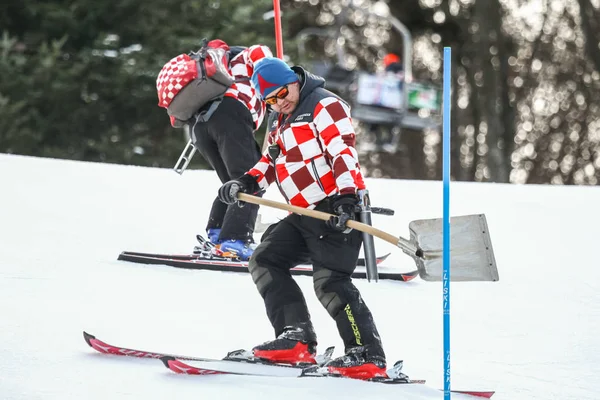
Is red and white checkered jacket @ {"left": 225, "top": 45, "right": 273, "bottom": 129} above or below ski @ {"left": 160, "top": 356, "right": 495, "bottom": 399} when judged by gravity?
above

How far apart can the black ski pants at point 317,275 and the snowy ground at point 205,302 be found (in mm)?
246

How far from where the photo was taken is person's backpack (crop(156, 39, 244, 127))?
6789 millimetres

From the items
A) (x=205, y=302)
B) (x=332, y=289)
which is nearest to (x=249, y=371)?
(x=332, y=289)

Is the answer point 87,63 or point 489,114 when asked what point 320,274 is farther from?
point 489,114

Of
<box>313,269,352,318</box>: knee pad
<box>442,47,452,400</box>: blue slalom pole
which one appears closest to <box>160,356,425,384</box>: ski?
<box>313,269,352,318</box>: knee pad

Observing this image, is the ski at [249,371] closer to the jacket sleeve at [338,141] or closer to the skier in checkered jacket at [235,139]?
the jacket sleeve at [338,141]

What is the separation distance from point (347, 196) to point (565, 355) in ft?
6.37

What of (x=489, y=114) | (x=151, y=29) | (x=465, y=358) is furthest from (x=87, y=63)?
(x=465, y=358)

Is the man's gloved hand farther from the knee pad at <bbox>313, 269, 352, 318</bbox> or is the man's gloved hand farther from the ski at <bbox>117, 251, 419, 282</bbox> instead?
the ski at <bbox>117, 251, 419, 282</bbox>

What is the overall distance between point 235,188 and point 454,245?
104 centimetres

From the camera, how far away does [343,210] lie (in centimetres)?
471

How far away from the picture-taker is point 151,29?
59.7ft

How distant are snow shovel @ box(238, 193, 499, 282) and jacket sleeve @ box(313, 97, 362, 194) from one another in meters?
0.18

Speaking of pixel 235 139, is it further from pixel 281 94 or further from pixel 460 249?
pixel 460 249
